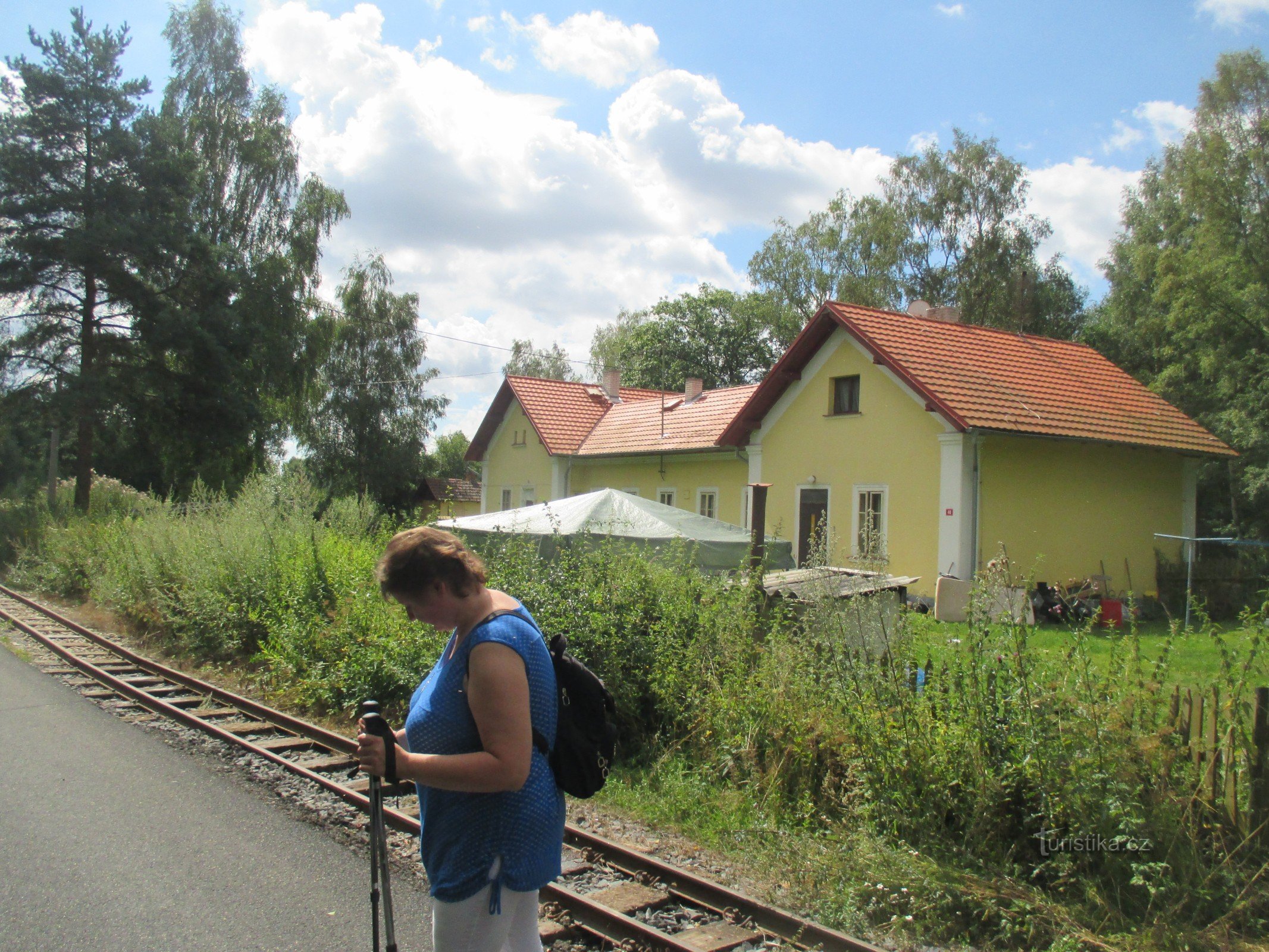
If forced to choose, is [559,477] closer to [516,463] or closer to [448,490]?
[516,463]

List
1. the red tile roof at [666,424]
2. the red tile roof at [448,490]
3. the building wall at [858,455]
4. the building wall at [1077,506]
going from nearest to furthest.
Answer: the building wall at [1077,506]
the building wall at [858,455]
the red tile roof at [666,424]
the red tile roof at [448,490]

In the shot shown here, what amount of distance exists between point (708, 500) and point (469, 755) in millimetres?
21437

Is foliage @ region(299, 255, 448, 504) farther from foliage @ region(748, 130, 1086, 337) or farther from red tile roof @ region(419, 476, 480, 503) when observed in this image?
foliage @ region(748, 130, 1086, 337)

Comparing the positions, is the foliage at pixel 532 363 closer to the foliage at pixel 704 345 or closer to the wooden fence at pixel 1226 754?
the foliage at pixel 704 345

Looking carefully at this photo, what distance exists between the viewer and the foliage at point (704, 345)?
47.4 m

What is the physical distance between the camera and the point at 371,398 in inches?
1580

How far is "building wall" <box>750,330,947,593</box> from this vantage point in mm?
17109

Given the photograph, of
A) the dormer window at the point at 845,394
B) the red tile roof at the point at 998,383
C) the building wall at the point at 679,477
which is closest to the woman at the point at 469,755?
the red tile roof at the point at 998,383

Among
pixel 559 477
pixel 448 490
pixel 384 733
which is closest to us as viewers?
pixel 384 733

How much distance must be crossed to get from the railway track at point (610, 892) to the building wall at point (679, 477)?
13781 millimetres

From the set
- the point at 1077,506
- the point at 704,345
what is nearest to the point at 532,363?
the point at 704,345

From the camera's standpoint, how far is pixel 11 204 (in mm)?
25922

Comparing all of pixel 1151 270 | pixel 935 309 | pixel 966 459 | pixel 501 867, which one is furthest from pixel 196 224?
pixel 501 867

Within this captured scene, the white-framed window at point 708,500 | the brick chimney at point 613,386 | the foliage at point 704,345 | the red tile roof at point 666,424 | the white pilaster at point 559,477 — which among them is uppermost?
the foliage at point 704,345
